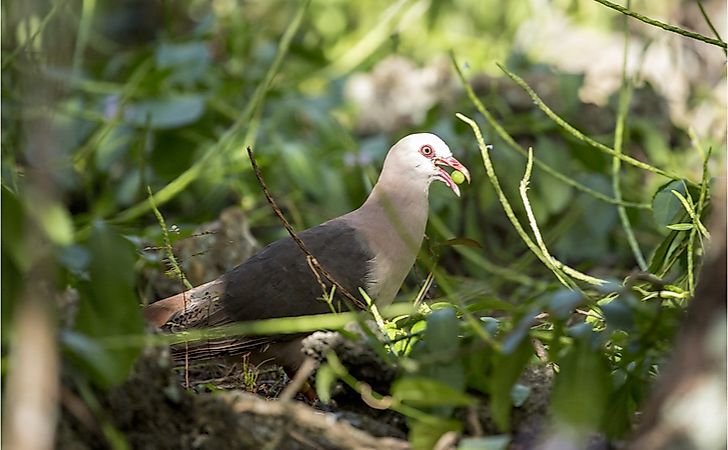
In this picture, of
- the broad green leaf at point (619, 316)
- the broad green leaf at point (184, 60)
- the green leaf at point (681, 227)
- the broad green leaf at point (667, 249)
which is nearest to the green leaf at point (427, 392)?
the broad green leaf at point (619, 316)

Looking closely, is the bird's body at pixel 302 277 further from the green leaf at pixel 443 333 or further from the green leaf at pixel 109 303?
the green leaf at pixel 109 303

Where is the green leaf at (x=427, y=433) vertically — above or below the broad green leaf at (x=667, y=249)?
above

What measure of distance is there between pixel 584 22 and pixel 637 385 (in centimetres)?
459

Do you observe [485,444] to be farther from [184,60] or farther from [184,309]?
[184,60]

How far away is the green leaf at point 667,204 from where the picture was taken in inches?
83.4

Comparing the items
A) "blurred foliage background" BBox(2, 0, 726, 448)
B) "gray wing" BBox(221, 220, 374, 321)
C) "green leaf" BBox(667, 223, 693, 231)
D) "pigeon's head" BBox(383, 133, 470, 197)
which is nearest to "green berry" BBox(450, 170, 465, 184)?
"pigeon's head" BBox(383, 133, 470, 197)

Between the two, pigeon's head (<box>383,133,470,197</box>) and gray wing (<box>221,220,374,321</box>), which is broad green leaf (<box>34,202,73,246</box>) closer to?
gray wing (<box>221,220,374,321</box>)

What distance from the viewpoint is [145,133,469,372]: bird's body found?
2471 millimetres

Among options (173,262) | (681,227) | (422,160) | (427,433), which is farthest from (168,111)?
(427,433)

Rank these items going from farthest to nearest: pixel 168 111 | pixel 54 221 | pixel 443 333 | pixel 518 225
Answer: pixel 168 111 < pixel 518 225 < pixel 443 333 < pixel 54 221

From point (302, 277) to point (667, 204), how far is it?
84 centimetres

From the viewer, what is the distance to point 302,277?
8.43ft

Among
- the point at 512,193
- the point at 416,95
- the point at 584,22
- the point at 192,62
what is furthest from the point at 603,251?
the point at 584,22

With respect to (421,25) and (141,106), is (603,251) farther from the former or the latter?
(421,25)
